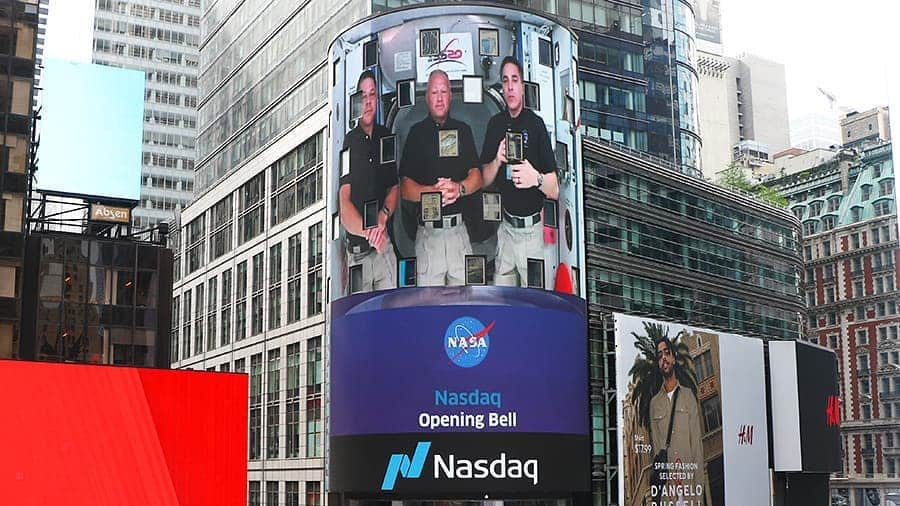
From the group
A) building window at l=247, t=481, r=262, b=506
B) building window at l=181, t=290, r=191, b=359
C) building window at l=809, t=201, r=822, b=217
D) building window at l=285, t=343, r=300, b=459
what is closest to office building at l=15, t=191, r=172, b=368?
building window at l=285, t=343, r=300, b=459

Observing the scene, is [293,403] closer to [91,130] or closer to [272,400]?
[272,400]

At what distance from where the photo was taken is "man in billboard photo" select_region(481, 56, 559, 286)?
5903 centimetres

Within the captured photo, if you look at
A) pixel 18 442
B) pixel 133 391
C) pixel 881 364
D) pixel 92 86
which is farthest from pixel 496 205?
pixel 881 364

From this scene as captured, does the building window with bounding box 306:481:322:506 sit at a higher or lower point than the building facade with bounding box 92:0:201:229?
lower

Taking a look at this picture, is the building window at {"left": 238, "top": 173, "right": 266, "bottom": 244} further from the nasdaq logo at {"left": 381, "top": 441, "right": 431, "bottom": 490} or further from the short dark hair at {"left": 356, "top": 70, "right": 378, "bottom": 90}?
the nasdaq logo at {"left": 381, "top": 441, "right": 431, "bottom": 490}

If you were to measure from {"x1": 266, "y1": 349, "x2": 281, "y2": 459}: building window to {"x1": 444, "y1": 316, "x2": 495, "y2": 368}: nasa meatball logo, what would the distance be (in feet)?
66.9

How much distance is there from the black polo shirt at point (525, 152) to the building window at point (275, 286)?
22.6 m

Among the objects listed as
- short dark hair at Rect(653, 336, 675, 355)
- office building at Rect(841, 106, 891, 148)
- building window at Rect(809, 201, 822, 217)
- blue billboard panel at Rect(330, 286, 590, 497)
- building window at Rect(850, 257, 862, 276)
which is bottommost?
blue billboard panel at Rect(330, 286, 590, 497)

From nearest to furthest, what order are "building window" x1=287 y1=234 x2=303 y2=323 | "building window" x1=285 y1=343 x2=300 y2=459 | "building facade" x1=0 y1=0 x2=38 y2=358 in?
"building facade" x1=0 y1=0 x2=38 y2=358, "building window" x1=285 y1=343 x2=300 y2=459, "building window" x1=287 y1=234 x2=303 y2=323

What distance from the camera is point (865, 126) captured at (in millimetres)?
159250

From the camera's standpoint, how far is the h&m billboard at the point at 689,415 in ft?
209

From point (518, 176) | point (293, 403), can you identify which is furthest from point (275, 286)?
point (518, 176)

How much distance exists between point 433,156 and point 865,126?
116m

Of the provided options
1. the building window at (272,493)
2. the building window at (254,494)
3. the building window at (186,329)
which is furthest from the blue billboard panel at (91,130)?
the building window at (186,329)
